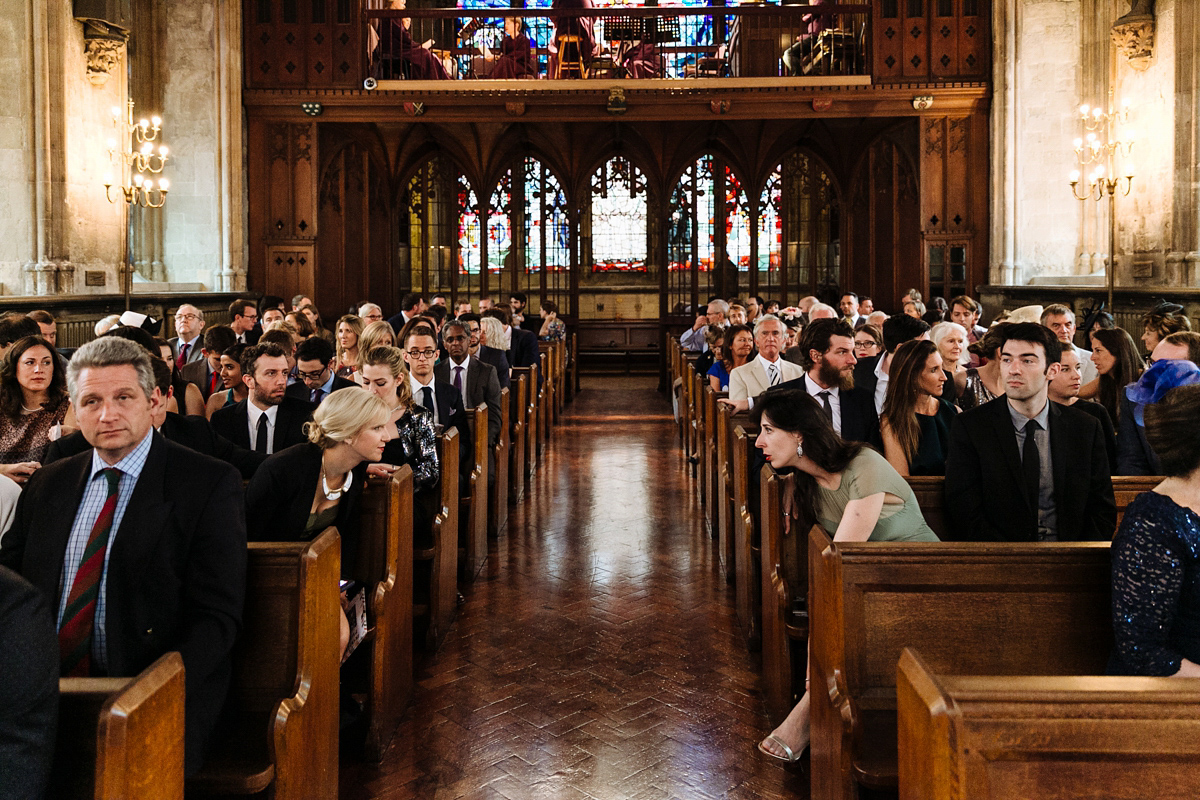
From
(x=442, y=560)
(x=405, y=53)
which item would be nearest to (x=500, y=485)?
(x=442, y=560)

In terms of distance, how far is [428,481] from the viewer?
14.1 ft

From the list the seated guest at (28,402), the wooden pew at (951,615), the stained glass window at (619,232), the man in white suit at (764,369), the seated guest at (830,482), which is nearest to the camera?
the wooden pew at (951,615)

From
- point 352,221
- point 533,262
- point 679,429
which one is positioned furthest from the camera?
point 533,262

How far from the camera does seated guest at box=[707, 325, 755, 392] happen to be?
6.50 metres

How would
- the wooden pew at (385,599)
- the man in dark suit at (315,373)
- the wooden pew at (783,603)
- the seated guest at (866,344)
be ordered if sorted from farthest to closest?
1. the seated guest at (866,344)
2. the man in dark suit at (315,373)
3. the wooden pew at (783,603)
4. the wooden pew at (385,599)

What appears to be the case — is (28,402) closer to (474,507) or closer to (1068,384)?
(474,507)

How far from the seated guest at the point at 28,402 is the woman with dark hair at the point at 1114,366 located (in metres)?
4.53

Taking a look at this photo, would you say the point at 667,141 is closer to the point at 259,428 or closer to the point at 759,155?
the point at 759,155

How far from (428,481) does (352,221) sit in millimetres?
10260

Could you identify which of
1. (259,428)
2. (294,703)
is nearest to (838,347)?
(259,428)

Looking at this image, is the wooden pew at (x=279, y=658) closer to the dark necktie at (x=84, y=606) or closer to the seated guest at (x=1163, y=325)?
the dark necktie at (x=84, y=606)

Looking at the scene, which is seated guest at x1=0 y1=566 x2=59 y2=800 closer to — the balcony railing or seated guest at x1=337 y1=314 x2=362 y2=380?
seated guest at x1=337 y1=314 x2=362 y2=380

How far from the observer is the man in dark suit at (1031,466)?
119 inches

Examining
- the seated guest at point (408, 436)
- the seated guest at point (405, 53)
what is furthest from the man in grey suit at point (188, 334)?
the seated guest at point (405, 53)
